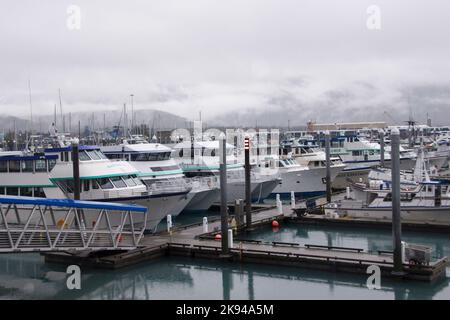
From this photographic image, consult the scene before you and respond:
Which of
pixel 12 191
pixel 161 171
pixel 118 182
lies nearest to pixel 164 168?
pixel 161 171

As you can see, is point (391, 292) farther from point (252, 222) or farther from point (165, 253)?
point (252, 222)

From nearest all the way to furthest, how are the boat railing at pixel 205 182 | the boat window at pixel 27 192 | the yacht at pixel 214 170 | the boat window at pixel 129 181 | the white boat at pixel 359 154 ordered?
the boat window at pixel 129 181, the boat window at pixel 27 192, the boat railing at pixel 205 182, the yacht at pixel 214 170, the white boat at pixel 359 154

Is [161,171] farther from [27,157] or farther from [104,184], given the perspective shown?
[27,157]

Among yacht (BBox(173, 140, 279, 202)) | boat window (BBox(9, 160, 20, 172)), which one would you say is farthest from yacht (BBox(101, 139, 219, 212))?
boat window (BBox(9, 160, 20, 172))

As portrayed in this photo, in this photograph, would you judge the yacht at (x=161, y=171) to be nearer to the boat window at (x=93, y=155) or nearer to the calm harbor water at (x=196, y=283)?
the boat window at (x=93, y=155)

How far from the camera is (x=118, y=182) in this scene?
3083cm

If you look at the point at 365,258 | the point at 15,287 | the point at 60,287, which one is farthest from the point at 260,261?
the point at 15,287

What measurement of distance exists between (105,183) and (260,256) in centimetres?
1068

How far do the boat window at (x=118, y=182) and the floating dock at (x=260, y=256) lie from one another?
4071 mm

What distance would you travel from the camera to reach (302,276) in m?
22.0

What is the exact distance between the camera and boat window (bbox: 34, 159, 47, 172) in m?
31.2

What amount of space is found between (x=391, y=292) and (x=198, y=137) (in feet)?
113

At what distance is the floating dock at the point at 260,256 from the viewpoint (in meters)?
21.3

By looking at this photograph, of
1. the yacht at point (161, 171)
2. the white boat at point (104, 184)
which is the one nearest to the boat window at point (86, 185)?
the white boat at point (104, 184)
